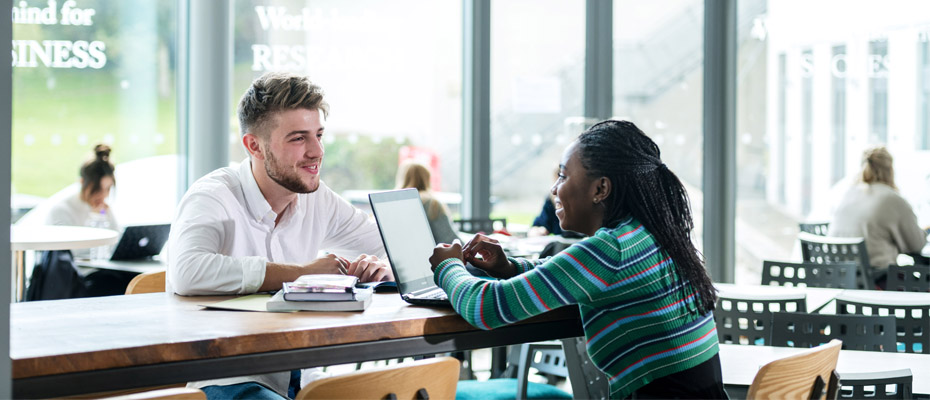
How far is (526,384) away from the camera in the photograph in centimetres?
314

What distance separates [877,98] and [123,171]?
5.85 meters

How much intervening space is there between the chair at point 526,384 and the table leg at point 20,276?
9.19 feet

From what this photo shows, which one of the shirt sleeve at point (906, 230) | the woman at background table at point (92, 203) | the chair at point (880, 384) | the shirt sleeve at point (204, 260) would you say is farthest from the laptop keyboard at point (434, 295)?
the shirt sleeve at point (906, 230)

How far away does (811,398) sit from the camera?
2.17 meters

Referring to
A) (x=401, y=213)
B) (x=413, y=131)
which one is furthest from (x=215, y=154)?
(x=401, y=213)

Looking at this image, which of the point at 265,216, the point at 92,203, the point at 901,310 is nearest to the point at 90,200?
the point at 92,203

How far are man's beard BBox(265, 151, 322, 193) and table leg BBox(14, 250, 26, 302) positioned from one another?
2831 mm

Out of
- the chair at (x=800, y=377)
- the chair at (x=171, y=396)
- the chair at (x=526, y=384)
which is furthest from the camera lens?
the chair at (x=526, y=384)

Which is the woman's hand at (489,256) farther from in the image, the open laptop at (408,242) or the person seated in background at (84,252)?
the person seated in background at (84,252)

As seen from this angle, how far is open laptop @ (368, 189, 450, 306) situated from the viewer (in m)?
2.24

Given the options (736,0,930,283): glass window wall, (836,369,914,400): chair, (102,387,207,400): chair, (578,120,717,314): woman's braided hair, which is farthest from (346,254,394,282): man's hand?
(736,0,930,283): glass window wall

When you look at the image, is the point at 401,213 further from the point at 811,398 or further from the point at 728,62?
the point at 728,62

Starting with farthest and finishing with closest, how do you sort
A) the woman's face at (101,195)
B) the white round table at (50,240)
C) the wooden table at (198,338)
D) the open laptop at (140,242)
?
the woman's face at (101,195), the open laptop at (140,242), the white round table at (50,240), the wooden table at (198,338)

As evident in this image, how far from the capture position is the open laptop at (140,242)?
16.4 ft
